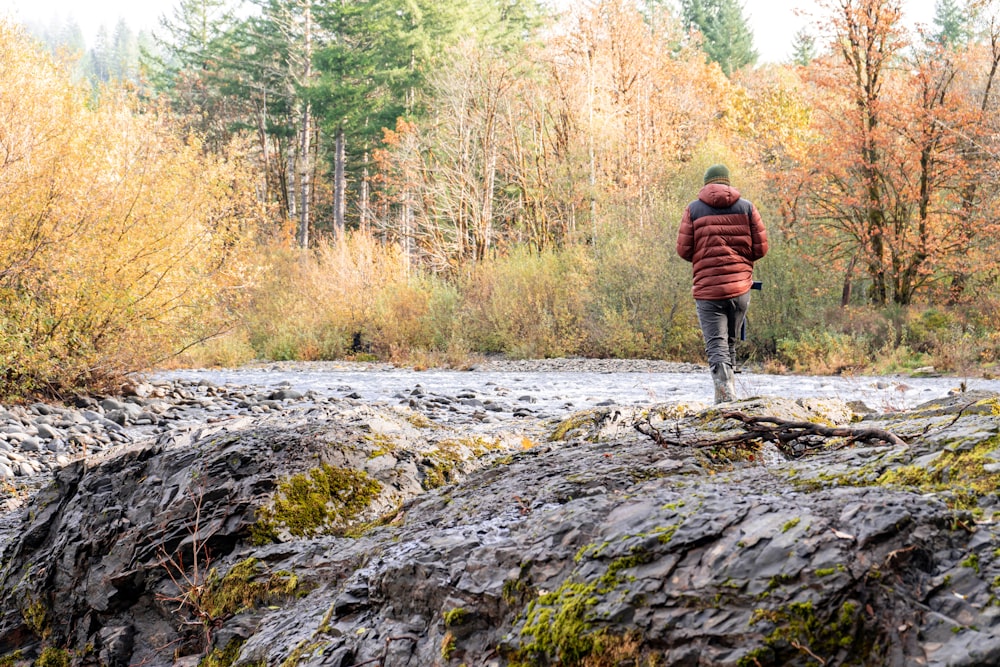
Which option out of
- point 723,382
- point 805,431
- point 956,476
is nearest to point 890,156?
point 723,382

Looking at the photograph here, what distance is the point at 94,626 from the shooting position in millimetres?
3215

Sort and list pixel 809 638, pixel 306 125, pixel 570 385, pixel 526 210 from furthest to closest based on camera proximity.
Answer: pixel 306 125 < pixel 526 210 < pixel 570 385 < pixel 809 638

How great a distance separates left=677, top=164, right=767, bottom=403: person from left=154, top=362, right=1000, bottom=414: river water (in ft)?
5.75

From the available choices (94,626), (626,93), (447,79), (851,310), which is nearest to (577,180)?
(626,93)

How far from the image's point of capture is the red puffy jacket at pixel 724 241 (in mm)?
7133

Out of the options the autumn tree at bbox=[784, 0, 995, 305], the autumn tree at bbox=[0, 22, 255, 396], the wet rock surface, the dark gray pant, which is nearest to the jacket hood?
the dark gray pant

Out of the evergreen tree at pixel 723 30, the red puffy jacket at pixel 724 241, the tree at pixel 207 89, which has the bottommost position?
the red puffy jacket at pixel 724 241

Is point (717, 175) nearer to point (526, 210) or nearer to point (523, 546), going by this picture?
point (523, 546)

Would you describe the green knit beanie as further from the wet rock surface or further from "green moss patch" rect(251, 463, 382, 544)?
"green moss patch" rect(251, 463, 382, 544)

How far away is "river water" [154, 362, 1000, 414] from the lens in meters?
10.9

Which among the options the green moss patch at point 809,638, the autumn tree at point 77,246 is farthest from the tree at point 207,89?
the green moss patch at point 809,638

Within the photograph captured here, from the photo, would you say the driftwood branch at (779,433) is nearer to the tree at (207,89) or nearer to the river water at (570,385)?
the river water at (570,385)

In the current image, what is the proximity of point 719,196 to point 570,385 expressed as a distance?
729 cm

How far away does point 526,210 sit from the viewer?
25.0 m
